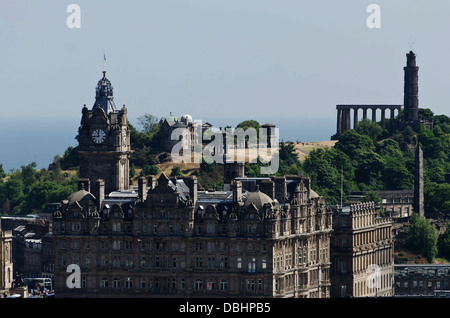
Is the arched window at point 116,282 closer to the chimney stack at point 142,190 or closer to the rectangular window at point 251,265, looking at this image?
the chimney stack at point 142,190

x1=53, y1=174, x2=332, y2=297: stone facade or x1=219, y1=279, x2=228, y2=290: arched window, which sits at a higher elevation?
x1=53, y1=174, x2=332, y2=297: stone facade

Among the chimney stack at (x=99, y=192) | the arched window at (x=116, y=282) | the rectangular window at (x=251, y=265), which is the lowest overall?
the arched window at (x=116, y=282)

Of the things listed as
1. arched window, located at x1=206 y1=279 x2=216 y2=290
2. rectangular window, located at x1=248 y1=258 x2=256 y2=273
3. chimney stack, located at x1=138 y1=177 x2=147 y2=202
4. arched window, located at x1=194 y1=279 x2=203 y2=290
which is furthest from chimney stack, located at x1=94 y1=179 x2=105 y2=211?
rectangular window, located at x1=248 y1=258 x2=256 y2=273

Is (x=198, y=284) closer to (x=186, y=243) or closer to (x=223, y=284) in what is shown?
(x=223, y=284)

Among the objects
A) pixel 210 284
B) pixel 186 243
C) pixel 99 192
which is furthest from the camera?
pixel 99 192

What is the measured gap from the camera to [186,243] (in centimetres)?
18562

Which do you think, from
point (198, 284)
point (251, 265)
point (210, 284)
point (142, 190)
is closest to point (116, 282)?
point (198, 284)

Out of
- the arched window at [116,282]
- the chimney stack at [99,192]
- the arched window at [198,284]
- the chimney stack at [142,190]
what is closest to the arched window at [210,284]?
the arched window at [198,284]

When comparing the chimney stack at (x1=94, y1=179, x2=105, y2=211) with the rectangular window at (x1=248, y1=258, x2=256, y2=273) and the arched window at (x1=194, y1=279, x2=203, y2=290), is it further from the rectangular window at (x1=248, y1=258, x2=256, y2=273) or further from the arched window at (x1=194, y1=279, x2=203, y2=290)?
the rectangular window at (x1=248, y1=258, x2=256, y2=273)

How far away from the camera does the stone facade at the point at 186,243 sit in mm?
182125

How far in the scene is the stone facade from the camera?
598 ft

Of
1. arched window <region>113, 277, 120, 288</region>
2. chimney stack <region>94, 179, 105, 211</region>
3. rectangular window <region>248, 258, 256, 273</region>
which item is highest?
chimney stack <region>94, 179, 105, 211</region>
